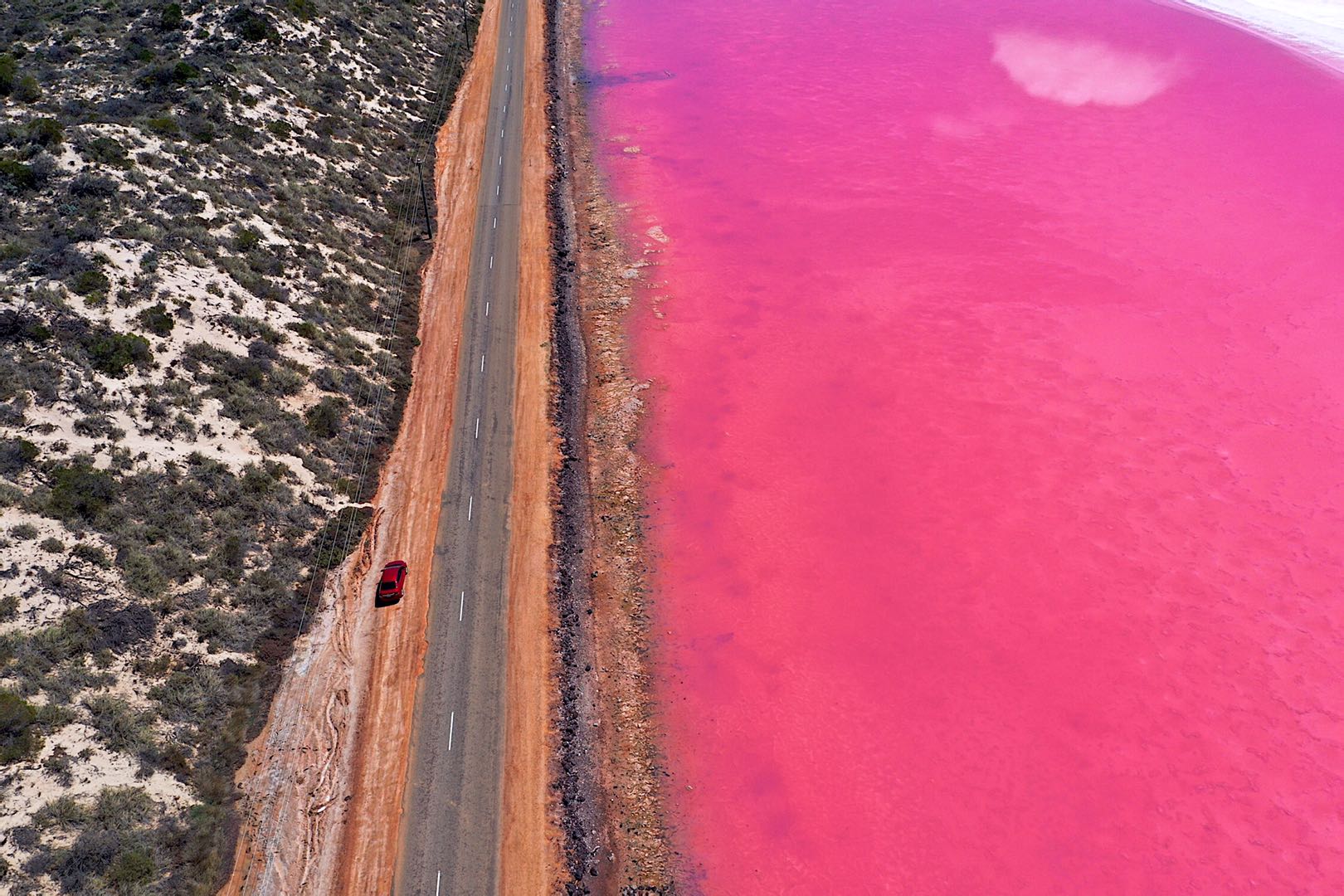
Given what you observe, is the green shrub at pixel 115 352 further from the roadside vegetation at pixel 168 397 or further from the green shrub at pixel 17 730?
the green shrub at pixel 17 730

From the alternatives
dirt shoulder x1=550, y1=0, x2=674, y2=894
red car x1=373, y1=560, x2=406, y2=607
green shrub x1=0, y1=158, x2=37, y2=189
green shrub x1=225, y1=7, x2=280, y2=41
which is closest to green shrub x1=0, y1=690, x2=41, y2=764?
red car x1=373, y1=560, x2=406, y2=607

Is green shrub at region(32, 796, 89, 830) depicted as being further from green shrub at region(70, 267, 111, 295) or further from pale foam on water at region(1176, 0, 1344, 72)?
pale foam on water at region(1176, 0, 1344, 72)

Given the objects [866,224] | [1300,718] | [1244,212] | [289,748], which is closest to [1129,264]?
[1244,212]

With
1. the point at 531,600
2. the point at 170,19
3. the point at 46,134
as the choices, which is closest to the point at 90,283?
the point at 46,134

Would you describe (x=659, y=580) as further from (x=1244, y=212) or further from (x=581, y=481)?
(x=1244, y=212)

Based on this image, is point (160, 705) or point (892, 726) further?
point (892, 726)

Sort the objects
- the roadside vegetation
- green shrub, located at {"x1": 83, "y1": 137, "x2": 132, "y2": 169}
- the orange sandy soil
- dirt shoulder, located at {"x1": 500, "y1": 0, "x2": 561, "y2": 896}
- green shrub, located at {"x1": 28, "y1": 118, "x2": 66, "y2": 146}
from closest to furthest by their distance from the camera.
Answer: the roadside vegetation, the orange sandy soil, dirt shoulder, located at {"x1": 500, "y1": 0, "x2": 561, "y2": 896}, green shrub, located at {"x1": 28, "y1": 118, "x2": 66, "y2": 146}, green shrub, located at {"x1": 83, "y1": 137, "x2": 132, "y2": 169}

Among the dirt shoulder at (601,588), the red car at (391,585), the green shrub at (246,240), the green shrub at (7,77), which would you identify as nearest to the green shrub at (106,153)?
the green shrub at (246,240)

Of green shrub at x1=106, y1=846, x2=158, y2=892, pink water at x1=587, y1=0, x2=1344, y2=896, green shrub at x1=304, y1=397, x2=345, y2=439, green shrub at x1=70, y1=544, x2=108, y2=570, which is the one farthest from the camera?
green shrub at x1=304, y1=397, x2=345, y2=439
